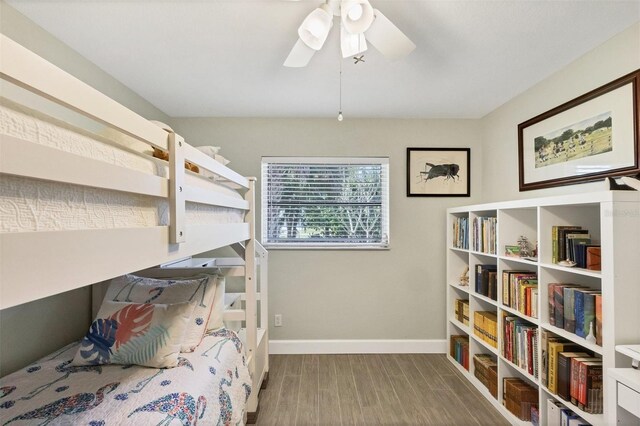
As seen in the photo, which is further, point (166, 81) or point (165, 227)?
point (166, 81)

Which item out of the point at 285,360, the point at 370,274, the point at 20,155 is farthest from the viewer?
the point at 370,274

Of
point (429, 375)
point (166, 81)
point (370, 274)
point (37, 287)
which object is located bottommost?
point (429, 375)

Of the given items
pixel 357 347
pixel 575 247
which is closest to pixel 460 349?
pixel 357 347

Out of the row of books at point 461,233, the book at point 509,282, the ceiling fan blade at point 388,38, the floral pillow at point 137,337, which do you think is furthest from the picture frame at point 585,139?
the floral pillow at point 137,337

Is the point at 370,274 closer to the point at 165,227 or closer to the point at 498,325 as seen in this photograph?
the point at 498,325

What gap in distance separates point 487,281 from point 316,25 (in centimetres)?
214

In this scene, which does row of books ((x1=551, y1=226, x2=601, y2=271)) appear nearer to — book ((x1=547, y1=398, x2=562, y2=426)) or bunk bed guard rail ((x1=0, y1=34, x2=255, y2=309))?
book ((x1=547, y1=398, x2=562, y2=426))

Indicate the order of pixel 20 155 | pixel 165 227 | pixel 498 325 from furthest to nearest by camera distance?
1. pixel 498 325
2. pixel 165 227
3. pixel 20 155

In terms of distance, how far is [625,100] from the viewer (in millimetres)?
1631

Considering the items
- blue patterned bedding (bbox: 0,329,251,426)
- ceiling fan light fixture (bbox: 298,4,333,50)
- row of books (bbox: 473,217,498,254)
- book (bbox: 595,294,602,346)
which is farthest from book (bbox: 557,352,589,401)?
ceiling fan light fixture (bbox: 298,4,333,50)

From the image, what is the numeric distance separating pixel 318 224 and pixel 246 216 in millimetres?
1080

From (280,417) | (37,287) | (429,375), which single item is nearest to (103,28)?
(37,287)

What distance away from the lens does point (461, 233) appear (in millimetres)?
2719

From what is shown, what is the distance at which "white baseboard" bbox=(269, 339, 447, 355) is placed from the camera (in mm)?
2922
